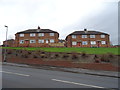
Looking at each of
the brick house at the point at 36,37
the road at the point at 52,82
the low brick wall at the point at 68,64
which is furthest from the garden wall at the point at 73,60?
the brick house at the point at 36,37

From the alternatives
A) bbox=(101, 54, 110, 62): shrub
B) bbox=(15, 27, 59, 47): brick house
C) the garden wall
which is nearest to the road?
the garden wall

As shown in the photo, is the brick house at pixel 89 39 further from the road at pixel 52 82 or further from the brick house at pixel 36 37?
the road at pixel 52 82

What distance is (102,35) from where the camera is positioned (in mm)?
48875

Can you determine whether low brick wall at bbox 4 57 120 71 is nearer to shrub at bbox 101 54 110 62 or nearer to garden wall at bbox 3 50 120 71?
garden wall at bbox 3 50 120 71

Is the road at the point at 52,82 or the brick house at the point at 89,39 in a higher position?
the brick house at the point at 89,39

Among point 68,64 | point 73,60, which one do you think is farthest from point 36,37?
point 68,64

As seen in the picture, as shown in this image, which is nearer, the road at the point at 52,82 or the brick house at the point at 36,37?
the road at the point at 52,82

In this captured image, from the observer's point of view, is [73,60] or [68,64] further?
[73,60]

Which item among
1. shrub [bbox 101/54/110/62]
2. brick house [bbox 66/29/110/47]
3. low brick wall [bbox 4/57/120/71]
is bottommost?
low brick wall [bbox 4/57/120/71]

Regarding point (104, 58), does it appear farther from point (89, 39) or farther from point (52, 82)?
point (89, 39)

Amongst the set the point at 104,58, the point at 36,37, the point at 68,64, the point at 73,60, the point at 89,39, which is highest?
the point at 36,37

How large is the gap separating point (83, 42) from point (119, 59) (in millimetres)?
33292

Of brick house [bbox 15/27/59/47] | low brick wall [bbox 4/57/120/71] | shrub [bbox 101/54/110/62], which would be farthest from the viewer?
brick house [bbox 15/27/59/47]

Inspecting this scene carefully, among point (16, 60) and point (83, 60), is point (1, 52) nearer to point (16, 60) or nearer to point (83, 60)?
point (16, 60)
